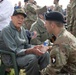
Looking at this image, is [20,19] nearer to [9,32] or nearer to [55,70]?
[9,32]

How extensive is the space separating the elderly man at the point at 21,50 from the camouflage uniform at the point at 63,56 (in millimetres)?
744

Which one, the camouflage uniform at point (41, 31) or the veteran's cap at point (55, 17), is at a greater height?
the veteran's cap at point (55, 17)

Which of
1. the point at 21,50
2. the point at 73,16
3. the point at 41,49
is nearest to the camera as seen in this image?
the point at 41,49

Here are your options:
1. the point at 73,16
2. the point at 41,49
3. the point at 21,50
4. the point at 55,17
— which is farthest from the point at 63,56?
the point at 73,16

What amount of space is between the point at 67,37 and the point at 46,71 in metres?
0.57

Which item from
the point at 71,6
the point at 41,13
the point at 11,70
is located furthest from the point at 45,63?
the point at 41,13

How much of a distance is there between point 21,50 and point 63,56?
128 centimetres

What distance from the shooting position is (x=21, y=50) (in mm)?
4762

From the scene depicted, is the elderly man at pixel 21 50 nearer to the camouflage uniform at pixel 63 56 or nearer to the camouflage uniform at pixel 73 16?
the camouflage uniform at pixel 63 56

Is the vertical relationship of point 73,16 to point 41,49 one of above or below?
above

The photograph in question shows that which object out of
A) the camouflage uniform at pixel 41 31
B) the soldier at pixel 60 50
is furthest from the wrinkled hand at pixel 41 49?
the camouflage uniform at pixel 41 31

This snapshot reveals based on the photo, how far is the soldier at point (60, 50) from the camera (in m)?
3.67

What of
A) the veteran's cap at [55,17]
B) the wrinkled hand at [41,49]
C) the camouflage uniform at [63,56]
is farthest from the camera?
the wrinkled hand at [41,49]

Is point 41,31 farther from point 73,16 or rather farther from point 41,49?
point 41,49
